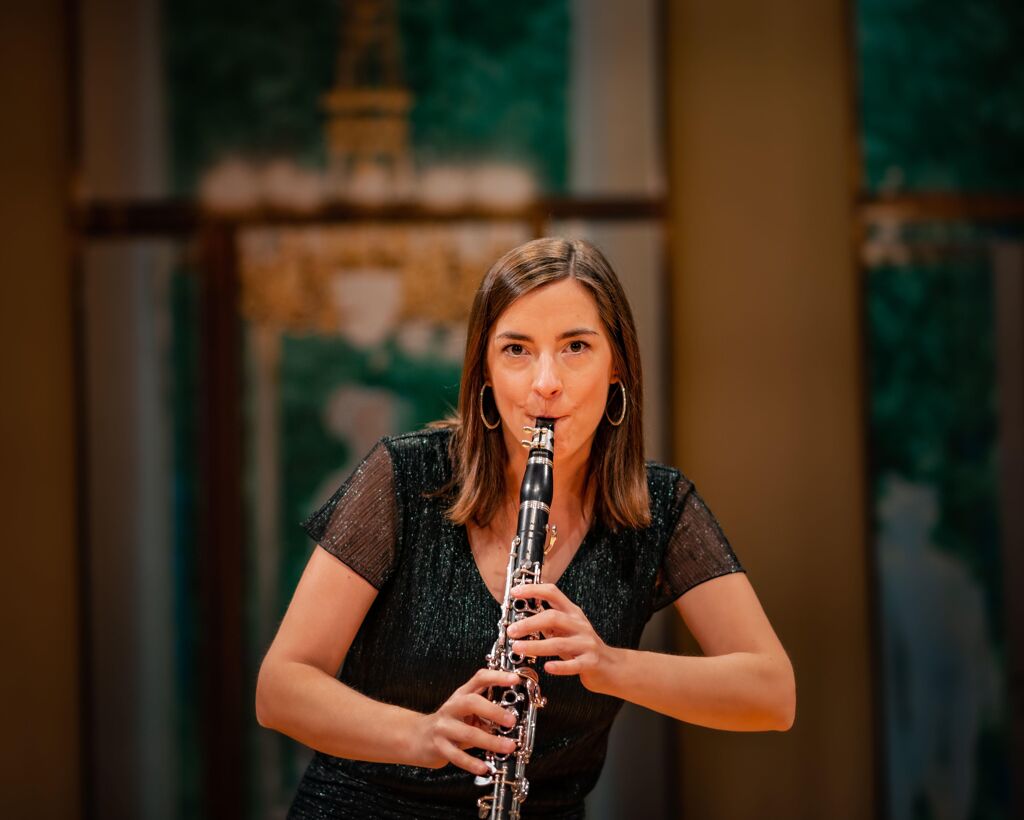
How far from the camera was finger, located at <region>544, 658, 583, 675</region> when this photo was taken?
1.47 m

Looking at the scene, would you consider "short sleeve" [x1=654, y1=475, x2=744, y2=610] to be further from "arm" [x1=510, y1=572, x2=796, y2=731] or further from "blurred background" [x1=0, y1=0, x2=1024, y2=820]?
"blurred background" [x1=0, y1=0, x2=1024, y2=820]

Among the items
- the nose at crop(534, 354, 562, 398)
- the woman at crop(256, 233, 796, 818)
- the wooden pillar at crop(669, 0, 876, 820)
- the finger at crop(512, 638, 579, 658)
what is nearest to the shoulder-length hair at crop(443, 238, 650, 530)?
the woman at crop(256, 233, 796, 818)

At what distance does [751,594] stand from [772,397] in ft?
6.94

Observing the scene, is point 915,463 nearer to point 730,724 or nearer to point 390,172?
point 390,172

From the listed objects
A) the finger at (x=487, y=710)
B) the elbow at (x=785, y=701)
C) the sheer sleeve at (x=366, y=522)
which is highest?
the sheer sleeve at (x=366, y=522)

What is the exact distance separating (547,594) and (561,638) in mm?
60

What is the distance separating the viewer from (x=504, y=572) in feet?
5.82

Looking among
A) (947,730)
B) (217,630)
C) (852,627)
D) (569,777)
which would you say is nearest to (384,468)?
(569,777)

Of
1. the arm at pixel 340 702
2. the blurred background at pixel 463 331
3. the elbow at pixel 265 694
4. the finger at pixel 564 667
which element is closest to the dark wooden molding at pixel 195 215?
the blurred background at pixel 463 331

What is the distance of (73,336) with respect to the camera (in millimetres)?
3812

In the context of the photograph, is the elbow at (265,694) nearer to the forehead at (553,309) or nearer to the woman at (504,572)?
the woman at (504,572)

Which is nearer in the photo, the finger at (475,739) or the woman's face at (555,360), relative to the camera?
the finger at (475,739)

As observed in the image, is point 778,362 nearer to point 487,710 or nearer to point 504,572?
point 504,572

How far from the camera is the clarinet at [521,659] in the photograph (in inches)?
59.9
